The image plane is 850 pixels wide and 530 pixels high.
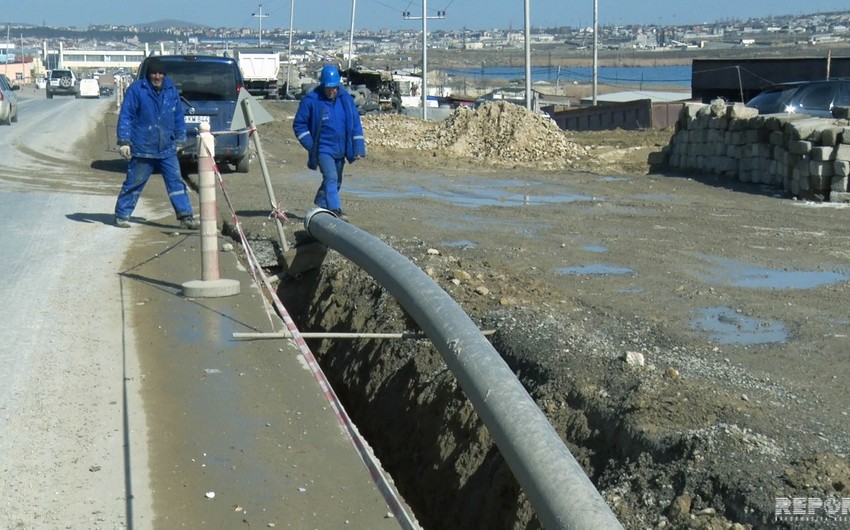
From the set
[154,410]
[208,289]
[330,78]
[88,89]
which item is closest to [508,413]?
[154,410]

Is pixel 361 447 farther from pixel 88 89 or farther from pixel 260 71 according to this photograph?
pixel 88 89

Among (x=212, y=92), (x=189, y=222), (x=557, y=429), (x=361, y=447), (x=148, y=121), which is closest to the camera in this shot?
(x=361, y=447)

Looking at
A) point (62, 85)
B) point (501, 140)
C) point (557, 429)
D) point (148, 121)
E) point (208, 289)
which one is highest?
point (62, 85)

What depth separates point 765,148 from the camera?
1819 centimetres

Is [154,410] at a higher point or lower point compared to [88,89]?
lower

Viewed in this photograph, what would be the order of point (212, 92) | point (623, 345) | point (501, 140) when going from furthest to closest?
point (501, 140) → point (212, 92) → point (623, 345)

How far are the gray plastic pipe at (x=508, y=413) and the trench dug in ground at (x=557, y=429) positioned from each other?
0.76 metres

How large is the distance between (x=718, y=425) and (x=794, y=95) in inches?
687

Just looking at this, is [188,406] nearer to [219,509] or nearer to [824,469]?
[219,509]

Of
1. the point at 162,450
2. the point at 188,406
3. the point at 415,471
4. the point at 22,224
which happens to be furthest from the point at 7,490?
the point at 22,224

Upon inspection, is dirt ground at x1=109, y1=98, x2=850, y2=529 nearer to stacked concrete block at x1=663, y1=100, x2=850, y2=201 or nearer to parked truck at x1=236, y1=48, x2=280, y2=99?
stacked concrete block at x1=663, y1=100, x2=850, y2=201
